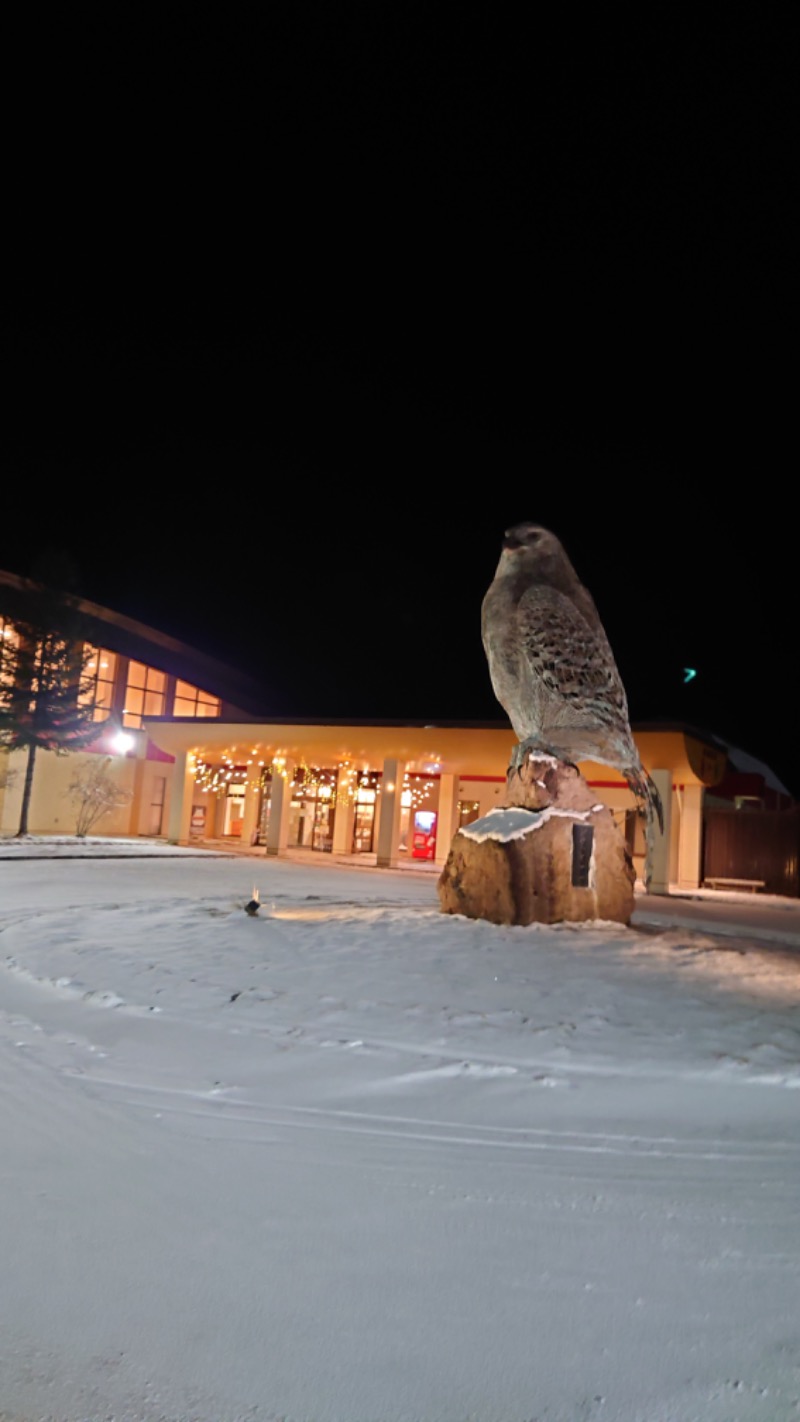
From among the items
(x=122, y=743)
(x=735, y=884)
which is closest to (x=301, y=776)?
(x=122, y=743)

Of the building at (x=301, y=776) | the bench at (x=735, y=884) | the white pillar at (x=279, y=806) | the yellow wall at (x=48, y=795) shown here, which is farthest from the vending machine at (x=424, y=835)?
the yellow wall at (x=48, y=795)

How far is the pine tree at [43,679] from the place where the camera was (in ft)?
77.5

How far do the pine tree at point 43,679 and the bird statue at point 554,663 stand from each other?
1731cm

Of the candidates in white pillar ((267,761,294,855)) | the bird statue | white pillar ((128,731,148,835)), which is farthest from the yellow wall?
the bird statue

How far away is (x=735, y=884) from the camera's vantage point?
70.5 ft

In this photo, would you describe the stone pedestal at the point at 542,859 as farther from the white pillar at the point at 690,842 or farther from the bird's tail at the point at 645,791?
the white pillar at the point at 690,842

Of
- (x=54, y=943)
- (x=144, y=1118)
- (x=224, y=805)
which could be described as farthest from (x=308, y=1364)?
(x=224, y=805)

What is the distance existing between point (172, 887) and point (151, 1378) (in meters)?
11.8

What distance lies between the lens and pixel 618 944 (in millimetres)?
8008

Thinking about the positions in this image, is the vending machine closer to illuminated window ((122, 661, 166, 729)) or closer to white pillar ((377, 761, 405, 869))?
white pillar ((377, 761, 405, 869))

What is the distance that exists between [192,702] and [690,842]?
868 inches

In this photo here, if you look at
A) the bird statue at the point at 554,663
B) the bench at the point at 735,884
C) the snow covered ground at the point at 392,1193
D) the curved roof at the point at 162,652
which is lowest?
the snow covered ground at the point at 392,1193

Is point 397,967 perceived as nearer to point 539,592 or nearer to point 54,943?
point 54,943

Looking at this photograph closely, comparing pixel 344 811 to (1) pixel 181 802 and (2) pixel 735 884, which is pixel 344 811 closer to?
(1) pixel 181 802
